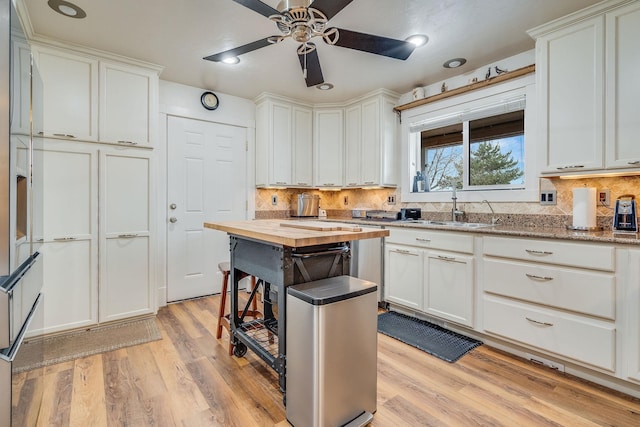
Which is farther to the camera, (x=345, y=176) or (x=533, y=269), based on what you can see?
(x=345, y=176)

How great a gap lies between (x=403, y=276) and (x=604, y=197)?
1.68m

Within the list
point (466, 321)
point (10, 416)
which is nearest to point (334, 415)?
point (10, 416)

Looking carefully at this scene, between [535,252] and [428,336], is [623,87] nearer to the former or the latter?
[535,252]

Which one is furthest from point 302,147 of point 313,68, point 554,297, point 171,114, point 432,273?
point 554,297

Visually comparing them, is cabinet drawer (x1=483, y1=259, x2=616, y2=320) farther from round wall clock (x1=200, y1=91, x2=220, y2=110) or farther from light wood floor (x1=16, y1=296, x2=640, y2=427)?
round wall clock (x1=200, y1=91, x2=220, y2=110)

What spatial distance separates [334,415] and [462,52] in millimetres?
2983

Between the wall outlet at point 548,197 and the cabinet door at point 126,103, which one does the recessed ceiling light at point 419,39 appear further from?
the cabinet door at point 126,103

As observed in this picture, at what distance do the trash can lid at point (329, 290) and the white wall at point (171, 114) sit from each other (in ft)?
7.76

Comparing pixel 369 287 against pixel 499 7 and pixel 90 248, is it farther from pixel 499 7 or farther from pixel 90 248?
pixel 90 248

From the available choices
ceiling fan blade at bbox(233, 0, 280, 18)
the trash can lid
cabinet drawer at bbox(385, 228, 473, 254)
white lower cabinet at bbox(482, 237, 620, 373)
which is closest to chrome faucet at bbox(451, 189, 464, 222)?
cabinet drawer at bbox(385, 228, 473, 254)

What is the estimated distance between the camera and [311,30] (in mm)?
1750

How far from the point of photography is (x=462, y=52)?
2748mm

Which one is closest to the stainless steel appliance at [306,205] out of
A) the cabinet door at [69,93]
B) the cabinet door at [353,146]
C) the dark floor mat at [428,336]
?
the cabinet door at [353,146]

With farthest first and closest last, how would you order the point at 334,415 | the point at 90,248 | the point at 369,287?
the point at 90,248 → the point at 369,287 → the point at 334,415
